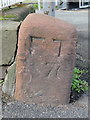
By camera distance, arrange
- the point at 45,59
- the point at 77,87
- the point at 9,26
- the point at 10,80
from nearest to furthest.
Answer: the point at 45,59 → the point at 10,80 → the point at 9,26 → the point at 77,87

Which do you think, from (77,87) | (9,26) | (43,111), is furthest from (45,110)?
(9,26)

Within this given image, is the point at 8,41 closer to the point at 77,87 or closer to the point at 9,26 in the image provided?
the point at 9,26

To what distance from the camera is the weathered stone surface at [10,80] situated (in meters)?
3.98

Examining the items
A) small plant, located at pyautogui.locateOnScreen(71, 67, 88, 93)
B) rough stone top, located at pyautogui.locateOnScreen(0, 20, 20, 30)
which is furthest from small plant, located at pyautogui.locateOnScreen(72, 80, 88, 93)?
rough stone top, located at pyautogui.locateOnScreen(0, 20, 20, 30)

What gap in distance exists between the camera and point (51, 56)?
3658 millimetres

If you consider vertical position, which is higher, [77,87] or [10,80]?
[10,80]

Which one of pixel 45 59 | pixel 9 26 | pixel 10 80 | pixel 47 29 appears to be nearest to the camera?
pixel 47 29

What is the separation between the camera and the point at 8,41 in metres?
4.21

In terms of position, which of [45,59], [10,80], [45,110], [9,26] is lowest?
[45,110]

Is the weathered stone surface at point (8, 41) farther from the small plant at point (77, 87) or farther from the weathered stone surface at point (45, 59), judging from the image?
the small plant at point (77, 87)

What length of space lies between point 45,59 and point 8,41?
2.62 ft

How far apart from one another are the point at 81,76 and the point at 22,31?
167cm

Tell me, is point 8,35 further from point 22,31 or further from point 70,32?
point 70,32

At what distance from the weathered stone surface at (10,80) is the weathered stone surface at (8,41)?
286 millimetres
